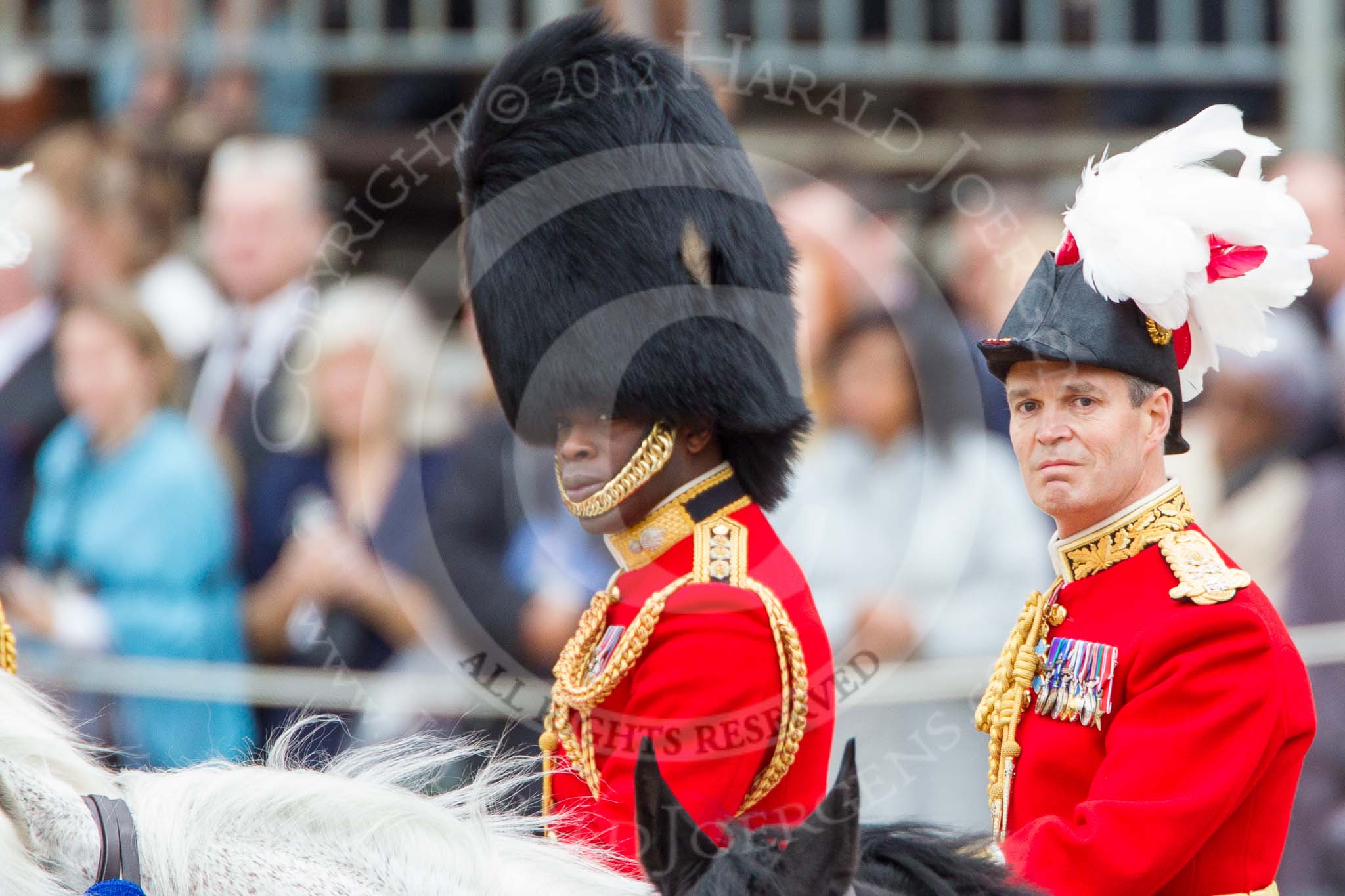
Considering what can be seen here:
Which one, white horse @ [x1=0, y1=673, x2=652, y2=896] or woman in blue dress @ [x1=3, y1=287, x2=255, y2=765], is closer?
white horse @ [x1=0, y1=673, x2=652, y2=896]

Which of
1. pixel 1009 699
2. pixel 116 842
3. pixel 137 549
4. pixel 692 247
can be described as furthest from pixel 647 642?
pixel 137 549

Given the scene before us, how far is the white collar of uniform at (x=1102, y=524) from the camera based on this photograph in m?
2.38

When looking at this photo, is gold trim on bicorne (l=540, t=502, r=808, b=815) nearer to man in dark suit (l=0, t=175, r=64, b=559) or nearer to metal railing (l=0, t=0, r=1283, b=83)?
man in dark suit (l=0, t=175, r=64, b=559)

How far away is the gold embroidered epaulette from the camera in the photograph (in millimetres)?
2248

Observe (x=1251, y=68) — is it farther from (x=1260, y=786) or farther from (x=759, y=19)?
(x=1260, y=786)

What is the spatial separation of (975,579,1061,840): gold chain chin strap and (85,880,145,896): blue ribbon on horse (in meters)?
1.23

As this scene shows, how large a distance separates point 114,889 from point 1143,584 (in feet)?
4.45

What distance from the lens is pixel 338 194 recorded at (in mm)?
6004

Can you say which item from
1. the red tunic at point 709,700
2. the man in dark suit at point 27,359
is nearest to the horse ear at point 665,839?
the red tunic at point 709,700

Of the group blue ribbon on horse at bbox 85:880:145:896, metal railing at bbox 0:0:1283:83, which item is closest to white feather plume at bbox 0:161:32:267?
blue ribbon on horse at bbox 85:880:145:896

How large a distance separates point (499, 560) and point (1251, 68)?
343 centimetres

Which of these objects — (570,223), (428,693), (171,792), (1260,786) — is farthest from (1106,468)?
(428,693)

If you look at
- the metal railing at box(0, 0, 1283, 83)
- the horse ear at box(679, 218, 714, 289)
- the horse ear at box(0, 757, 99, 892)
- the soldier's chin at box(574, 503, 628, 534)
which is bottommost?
the horse ear at box(0, 757, 99, 892)

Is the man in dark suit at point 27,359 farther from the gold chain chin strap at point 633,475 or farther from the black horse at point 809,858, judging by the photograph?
the black horse at point 809,858
